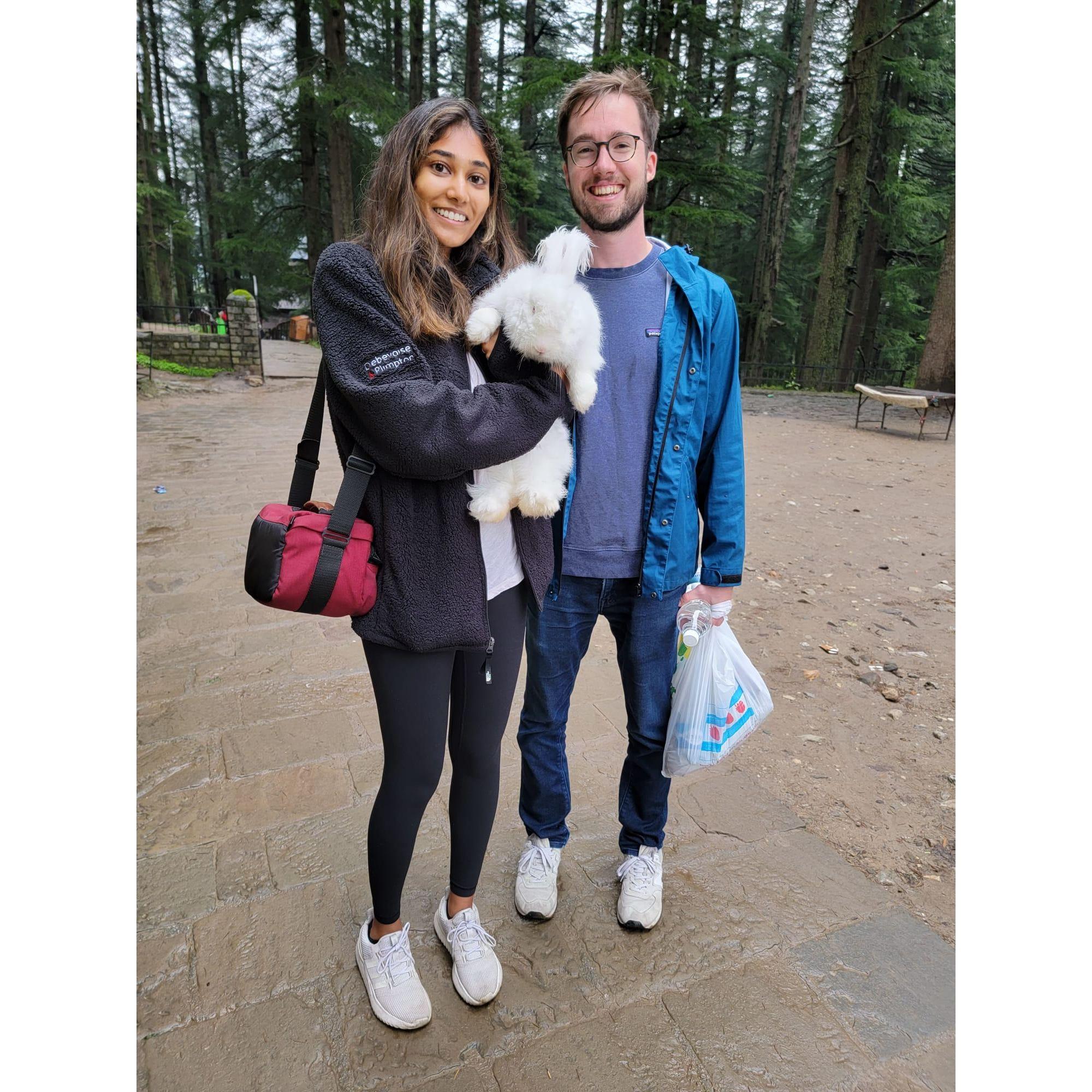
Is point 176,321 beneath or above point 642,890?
above

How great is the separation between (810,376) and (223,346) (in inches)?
524

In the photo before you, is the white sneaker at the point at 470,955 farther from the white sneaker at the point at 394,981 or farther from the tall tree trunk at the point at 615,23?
the tall tree trunk at the point at 615,23

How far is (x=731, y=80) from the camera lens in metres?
21.4

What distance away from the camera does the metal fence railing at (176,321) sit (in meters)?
17.2

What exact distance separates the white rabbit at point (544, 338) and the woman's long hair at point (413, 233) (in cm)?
7

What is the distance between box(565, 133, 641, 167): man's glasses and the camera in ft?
6.08

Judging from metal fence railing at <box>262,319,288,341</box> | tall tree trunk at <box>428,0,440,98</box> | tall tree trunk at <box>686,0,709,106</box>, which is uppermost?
tall tree trunk at <box>428,0,440,98</box>

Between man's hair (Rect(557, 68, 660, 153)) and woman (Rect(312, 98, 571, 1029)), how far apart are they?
404 millimetres

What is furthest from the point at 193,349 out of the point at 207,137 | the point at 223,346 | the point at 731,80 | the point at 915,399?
the point at 731,80

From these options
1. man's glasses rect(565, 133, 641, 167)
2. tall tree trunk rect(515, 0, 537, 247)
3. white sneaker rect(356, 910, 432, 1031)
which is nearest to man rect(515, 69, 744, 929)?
man's glasses rect(565, 133, 641, 167)

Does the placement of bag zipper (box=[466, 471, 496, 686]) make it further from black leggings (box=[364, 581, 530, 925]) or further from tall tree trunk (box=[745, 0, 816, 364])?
tall tree trunk (box=[745, 0, 816, 364])

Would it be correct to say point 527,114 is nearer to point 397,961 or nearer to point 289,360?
point 289,360

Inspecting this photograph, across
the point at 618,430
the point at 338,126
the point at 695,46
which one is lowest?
the point at 618,430

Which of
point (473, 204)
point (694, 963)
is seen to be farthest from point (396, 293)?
point (694, 963)
